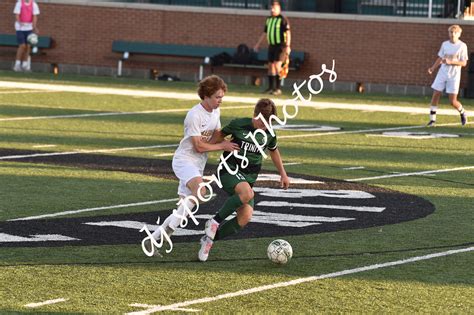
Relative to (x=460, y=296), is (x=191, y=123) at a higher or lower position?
higher

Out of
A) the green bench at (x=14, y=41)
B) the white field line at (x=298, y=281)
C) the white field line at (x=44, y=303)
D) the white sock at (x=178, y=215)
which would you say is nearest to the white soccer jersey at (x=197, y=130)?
the white sock at (x=178, y=215)

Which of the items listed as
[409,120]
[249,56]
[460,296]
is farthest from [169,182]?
[249,56]

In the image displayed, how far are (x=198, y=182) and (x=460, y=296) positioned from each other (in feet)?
7.89

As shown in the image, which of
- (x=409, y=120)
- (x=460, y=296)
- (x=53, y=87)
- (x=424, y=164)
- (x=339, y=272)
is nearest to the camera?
(x=460, y=296)

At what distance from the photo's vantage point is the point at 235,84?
36.2 m

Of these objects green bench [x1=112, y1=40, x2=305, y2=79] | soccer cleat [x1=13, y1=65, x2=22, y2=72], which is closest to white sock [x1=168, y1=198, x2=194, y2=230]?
green bench [x1=112, y1=40, x2=305, y2=79]

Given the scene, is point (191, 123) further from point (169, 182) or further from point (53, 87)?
point (53, 87)

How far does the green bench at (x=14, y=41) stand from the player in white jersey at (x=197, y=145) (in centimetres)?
2692

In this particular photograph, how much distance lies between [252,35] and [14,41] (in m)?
6.71

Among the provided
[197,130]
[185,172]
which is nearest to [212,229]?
[185,172]

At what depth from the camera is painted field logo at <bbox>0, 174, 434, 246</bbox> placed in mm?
12141

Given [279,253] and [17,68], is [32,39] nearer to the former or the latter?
[17,68]

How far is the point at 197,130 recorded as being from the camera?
440 inches

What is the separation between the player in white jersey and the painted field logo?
895 millimetres
